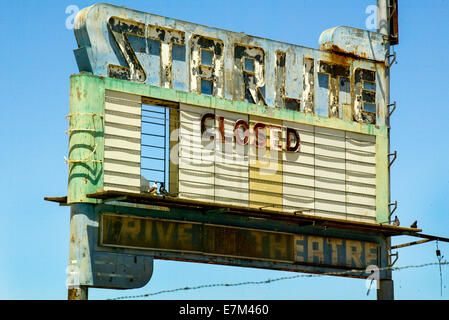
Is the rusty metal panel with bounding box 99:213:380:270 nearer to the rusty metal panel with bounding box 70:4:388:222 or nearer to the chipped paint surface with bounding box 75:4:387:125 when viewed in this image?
the rusty metal panel with bounding box 70:4:388:222

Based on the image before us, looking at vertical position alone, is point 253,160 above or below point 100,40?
below

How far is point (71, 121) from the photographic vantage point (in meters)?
37.9

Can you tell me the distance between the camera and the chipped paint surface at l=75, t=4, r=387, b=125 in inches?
1524

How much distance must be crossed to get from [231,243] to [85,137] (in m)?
6.40

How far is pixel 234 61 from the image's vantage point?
4156 cm

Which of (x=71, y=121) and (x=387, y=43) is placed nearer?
(x=71, y=121)

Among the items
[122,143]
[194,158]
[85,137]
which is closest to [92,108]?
[85,137]

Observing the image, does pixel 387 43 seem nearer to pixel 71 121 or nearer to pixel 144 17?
pixel 144 17
